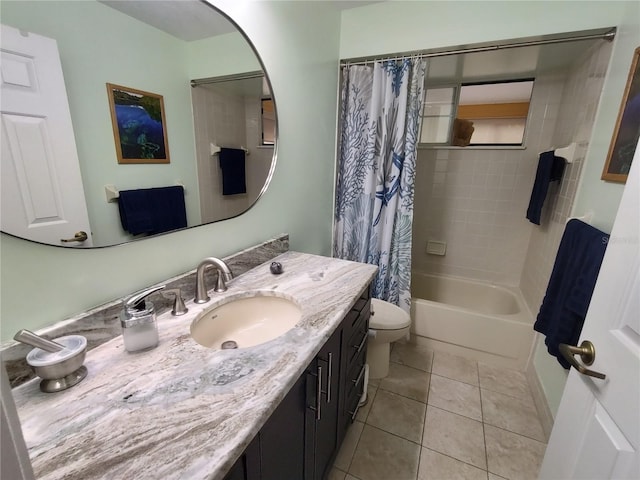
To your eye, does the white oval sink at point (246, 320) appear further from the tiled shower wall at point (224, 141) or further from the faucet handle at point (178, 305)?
the tiled shower wall at point (224, 141)

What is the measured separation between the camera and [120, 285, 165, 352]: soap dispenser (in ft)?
2.40

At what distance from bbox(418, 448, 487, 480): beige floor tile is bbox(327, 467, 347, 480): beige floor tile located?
35 centimetres

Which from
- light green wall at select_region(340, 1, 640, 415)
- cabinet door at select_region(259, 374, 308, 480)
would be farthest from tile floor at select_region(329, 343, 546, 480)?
cabinet door at select_region(259, 374, 308, 480)

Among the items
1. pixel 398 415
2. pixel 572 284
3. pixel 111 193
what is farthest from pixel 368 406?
pixel 111 193

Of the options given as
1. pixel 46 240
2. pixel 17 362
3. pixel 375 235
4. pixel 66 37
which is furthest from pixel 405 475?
pixel 66 37

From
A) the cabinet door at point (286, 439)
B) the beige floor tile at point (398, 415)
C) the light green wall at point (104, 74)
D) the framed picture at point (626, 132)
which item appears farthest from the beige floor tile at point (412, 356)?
the light green wall at point (104, 74)

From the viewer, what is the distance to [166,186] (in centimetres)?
93

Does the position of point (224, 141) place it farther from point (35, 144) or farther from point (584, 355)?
point (584, 355)

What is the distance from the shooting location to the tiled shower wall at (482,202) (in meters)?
2.34

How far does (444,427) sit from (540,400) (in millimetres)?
611

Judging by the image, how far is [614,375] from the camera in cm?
64

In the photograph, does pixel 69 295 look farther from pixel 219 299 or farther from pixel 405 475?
pixel 405 475

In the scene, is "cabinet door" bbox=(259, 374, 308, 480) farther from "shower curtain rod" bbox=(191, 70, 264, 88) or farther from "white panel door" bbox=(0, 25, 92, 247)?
"shower curtain rod" bbox=(191, 70, 264, 88)

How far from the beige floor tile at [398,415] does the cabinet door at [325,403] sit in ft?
1.57
